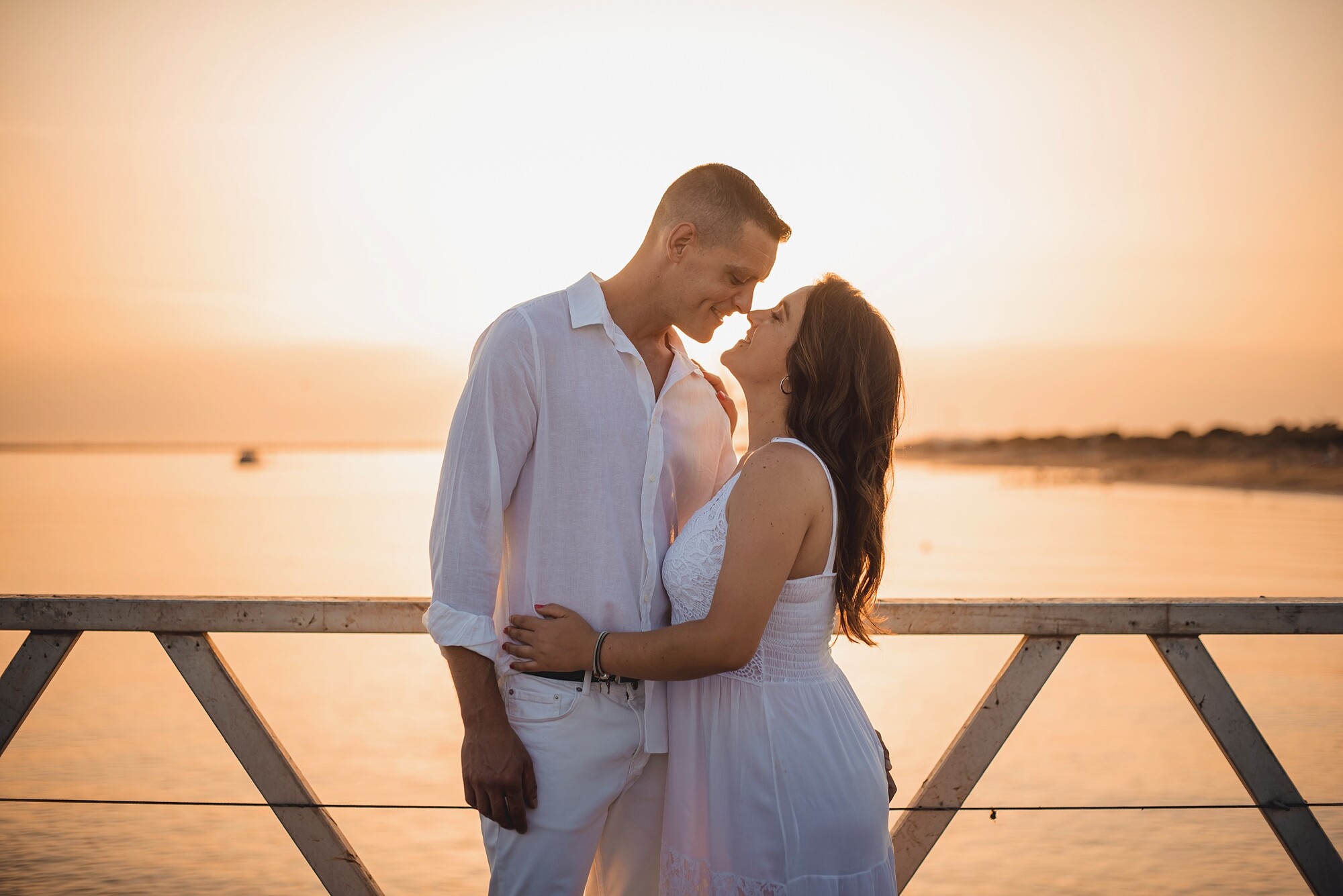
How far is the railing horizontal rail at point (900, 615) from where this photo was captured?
2.46m

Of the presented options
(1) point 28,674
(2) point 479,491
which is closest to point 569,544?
(2) point 479,491

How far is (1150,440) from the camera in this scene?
83.6 m

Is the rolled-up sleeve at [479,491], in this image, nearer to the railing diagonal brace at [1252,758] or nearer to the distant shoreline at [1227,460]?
the railing diagonal brace at [1252,758]

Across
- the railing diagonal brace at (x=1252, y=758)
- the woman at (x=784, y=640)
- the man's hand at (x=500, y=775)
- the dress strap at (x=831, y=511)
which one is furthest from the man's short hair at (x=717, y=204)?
the railing diagonal brace at (x=1252, y=758)

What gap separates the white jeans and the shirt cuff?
0.16 m

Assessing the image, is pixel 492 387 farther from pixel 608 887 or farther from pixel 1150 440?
pixel 1150 440

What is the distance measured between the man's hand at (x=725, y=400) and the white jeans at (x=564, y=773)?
2.78 feet

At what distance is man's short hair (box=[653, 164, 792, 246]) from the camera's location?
251cm

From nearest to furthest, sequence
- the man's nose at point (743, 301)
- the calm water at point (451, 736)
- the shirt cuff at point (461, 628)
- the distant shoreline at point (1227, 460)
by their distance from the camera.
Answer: the shirt cuff at point (461, 628) < the man's nose at point (743, 301) < the calm water at point (451, 736) < the distant shoreline at point (1227, 460)

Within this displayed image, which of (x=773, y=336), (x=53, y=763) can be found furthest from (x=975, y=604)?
(x=53, y=763)

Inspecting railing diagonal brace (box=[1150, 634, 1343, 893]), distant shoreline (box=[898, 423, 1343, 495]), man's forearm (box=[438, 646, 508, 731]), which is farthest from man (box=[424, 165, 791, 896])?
distant shoreline (box=[898, 423, 1343, 495])

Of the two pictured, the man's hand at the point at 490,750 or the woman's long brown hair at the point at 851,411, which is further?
the woman's long brown hair at the point at 851,411

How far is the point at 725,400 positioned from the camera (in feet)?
9.15

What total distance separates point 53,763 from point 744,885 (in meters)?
8.23
